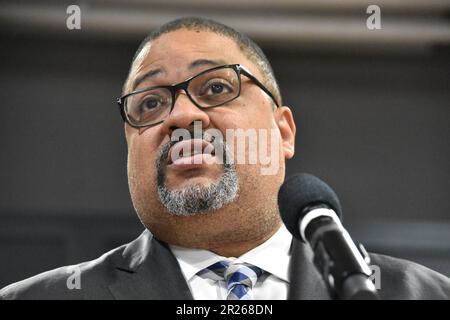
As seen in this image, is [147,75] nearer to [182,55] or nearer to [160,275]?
[182,55]

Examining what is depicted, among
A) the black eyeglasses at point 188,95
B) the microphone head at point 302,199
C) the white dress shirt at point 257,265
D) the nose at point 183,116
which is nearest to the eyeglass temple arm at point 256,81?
the black eyeglasses at point 188,95

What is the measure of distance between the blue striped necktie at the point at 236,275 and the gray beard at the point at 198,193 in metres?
0.11

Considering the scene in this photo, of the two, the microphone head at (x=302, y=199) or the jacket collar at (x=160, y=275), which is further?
the jacket collar at (x=160, y=275)

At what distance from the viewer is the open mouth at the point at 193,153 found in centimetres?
115

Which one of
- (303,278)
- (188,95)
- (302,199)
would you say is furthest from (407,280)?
(188,95)

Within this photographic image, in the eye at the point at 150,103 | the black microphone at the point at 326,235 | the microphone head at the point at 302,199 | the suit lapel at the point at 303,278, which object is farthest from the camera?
the eye at the point at 150,103

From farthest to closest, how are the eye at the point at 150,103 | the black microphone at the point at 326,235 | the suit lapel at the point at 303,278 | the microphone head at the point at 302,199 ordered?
the eye at the point at 150,103
the suit lapel at the point at 303,278
the microphone head at the point at 302,199
the black microphone at the point at 326,235

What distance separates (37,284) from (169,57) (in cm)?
49

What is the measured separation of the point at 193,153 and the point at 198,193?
7cm

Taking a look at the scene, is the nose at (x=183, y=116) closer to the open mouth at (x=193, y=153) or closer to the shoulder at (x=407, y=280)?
the open mouth at (x=193, y=153)

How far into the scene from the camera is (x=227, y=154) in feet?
3.85

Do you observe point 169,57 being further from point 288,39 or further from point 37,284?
point 37,284
